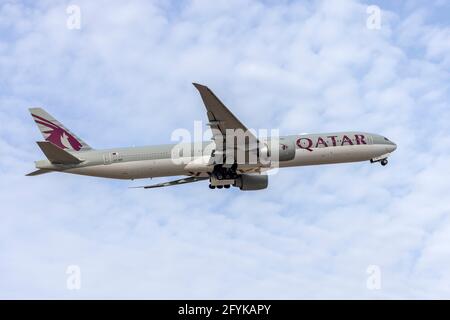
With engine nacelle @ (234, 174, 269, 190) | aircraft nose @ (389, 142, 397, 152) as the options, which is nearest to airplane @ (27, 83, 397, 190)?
engine nacelle @ (234, 174, 269, 190)

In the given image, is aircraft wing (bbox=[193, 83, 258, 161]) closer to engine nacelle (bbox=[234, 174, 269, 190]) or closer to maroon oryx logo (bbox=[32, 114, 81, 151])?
engine nacelle (bbox=[234, 174, 269, 190])

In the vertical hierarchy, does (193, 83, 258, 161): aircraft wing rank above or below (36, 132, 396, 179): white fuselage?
above

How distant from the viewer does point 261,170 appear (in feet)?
174

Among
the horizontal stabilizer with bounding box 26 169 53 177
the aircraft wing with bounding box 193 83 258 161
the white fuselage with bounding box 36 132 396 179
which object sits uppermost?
the aircraft wing with bounding box 193 83 258 161

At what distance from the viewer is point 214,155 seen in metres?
51.2

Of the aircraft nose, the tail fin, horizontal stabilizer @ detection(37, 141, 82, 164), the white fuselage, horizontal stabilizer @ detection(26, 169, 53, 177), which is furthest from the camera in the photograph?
the aircraft nose

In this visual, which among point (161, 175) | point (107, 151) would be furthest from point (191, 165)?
point (107, 151)

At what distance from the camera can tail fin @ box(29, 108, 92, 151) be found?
55.2m

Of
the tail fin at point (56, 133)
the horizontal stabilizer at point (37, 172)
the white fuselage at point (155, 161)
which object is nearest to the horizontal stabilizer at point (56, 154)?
the white fuselage at point (155, 161)

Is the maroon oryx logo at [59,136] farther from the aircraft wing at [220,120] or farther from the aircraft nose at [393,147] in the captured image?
the aircraft nose at [393,147]

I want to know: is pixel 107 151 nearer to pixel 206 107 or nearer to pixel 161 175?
pixel 161 175

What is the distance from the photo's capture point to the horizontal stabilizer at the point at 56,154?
158 ft

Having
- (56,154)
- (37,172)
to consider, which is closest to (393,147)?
(56,154)

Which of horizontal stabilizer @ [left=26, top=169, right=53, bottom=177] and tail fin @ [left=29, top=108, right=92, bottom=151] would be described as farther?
tail fin @ [left=29, top=108, right=92, bottom=151]
